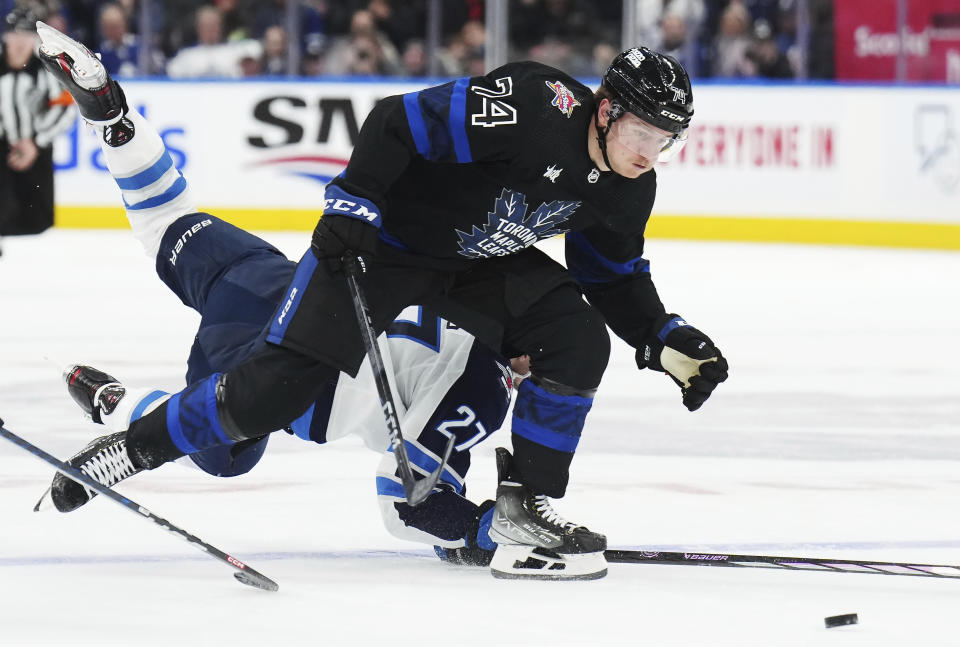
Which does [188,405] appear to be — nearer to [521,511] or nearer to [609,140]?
[521,511]

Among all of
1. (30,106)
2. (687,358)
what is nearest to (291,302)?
(687,358)

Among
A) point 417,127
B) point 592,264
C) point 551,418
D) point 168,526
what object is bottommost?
point 168,526

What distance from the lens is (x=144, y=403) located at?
333 centimetres

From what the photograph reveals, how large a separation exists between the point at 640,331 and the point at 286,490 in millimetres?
904

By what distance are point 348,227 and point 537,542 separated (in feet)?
2.28

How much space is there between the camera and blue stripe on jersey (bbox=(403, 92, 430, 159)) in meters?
2.95

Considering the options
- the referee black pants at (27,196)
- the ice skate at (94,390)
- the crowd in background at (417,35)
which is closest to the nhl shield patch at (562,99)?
the ice skate at (94,390)

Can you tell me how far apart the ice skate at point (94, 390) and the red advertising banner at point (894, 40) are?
7.64 m

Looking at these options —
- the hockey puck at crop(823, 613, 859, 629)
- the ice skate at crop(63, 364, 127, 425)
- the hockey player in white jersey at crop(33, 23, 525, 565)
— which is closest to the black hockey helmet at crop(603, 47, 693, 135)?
the hockey player in white jersey at crop(33, 23, 525, 565)

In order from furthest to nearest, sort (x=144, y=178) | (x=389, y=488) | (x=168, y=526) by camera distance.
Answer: (x=144, y=178), (x=389, y=488), (x=168, y=526)

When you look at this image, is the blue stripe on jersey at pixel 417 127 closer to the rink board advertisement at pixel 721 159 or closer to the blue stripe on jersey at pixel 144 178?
the blue stripe on jersey at pixel 144 178

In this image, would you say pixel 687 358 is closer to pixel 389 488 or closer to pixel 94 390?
pixel 389 488

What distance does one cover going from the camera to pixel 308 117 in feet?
35.0

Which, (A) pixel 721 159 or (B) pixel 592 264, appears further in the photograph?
(A) pixel 721 159
